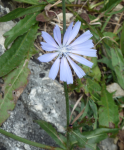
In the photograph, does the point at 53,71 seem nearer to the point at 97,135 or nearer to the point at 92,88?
the point at 92,88

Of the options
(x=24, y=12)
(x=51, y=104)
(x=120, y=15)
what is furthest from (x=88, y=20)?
(x=51, y=104)

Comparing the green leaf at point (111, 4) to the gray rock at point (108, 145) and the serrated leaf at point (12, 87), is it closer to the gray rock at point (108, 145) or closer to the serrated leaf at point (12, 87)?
the serrated leaf at point (12, 87)

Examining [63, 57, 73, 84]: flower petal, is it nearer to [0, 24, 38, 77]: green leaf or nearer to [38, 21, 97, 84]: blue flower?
[38, 21, 97, 84]: blue flower

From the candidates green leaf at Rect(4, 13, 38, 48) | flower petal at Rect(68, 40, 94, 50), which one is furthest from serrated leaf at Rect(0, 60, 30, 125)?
flower petal at Rect(68, 40, 94, 50)

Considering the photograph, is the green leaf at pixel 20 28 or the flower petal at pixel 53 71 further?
the green leaf at pixel 20 28

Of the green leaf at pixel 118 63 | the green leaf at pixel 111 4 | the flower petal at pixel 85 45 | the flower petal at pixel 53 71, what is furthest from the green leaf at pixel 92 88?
the green leaf at pixel 111 4

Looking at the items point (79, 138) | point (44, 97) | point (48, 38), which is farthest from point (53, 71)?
point (79, 138)
